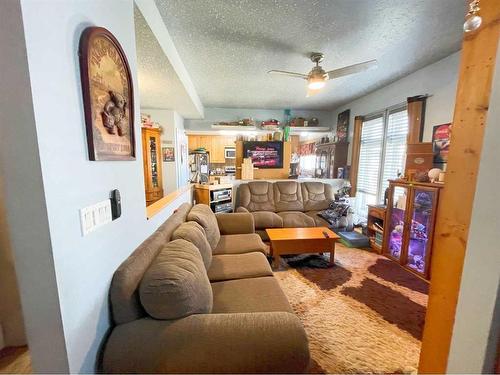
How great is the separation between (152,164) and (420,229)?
4.33 m

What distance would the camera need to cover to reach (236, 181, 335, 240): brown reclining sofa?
4.02 m

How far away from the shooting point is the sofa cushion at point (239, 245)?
219 centimetres

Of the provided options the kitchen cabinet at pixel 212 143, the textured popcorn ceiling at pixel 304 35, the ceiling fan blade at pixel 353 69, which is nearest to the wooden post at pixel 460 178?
the textured popcorn ceiling at pixel 304 35

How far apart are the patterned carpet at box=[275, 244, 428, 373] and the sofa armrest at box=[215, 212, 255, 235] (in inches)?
27.2

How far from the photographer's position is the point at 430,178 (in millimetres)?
2428

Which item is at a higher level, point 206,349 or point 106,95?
point 106,95

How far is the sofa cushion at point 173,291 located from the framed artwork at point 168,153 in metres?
3.38

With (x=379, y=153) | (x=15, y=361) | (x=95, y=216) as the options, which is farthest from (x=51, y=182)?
(x=379, y=153)

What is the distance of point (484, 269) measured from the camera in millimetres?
667

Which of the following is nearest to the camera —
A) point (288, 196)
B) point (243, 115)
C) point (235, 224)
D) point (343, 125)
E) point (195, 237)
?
point (195, 237)

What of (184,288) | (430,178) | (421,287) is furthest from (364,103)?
(184,288)

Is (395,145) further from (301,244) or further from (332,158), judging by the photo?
(301,244)

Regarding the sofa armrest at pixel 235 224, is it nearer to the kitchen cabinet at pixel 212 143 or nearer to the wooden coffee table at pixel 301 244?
the wooden coffee table at pixel 301 244

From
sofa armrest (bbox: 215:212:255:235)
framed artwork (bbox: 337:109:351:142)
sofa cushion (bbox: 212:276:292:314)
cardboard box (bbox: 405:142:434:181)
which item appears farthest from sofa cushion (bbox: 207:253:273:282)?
framed artwork (bbox: 337:109:351:142)
